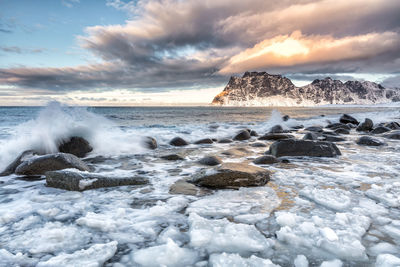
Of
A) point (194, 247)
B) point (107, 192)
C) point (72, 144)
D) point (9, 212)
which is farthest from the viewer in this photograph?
point (72, 144)

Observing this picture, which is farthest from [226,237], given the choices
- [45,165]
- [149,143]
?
[149,143]

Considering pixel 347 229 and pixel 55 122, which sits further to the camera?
pixel 55 122

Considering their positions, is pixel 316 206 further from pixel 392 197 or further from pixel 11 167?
pixel 11 167

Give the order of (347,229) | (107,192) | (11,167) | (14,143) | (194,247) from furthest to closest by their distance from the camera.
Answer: (14,143) < (11,167) < (107,192) < (347,229) < (194,247)

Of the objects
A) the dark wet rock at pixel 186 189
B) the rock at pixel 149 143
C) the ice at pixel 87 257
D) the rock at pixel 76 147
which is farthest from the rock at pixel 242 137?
the ice at pixel 87 257

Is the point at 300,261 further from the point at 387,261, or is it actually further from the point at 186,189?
the point at 186,189

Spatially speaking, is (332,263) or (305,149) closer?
(332,263)

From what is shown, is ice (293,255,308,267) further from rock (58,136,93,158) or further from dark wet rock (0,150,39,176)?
rock (58,136,93,158)

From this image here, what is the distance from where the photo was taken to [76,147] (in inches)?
281

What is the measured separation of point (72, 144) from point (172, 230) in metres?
6.05

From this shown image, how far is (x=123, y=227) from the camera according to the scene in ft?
8.01

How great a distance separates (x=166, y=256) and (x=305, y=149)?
5.48 meters

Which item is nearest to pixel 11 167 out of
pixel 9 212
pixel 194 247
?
pixel 9 212

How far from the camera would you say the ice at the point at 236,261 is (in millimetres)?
1741
